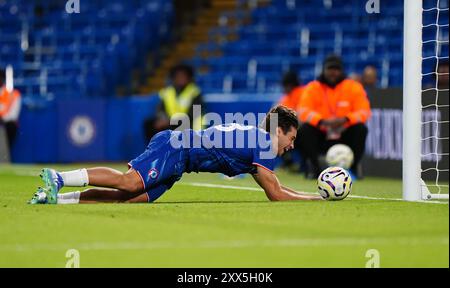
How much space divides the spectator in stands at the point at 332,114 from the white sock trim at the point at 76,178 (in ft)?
20.7

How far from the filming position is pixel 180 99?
18.7 meters

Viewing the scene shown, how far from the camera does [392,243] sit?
748 cm

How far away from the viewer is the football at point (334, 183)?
1052 cm

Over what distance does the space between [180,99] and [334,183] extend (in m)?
8.36

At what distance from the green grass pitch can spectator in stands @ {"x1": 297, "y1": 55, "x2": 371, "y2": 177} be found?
172 inches

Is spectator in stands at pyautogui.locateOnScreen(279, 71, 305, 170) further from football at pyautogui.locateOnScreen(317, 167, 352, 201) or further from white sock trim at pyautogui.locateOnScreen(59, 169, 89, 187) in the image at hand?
white sock trim at pyautogui.locateOnScreen(59, 169, 89, 187)

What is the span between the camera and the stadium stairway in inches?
987

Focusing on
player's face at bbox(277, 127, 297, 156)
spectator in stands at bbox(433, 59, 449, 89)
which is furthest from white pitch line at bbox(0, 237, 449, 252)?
spectator in stands at bbox(433, 59, 449, 89)

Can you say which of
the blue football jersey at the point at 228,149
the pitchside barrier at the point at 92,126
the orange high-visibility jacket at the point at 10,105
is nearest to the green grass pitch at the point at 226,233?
the blue football jersey at the point at 228,149

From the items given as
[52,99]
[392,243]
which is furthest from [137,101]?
[392,243]

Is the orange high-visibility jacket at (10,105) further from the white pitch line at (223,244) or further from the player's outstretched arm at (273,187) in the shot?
the white pitch line at (223,244)

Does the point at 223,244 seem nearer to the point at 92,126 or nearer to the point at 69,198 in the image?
the point at 69,198
